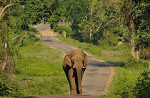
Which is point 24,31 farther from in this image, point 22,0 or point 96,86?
point 96,86

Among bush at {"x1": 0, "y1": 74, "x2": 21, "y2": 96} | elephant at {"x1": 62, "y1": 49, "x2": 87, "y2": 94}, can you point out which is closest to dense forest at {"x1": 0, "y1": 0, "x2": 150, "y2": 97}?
bush at {"x1": 0, "y1": 74, "x2": 21, "y2": 96}

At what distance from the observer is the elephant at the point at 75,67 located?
16.4m

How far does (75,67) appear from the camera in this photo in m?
16.3

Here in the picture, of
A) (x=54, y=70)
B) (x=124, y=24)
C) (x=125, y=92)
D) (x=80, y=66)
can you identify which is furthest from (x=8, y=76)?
(x=124, y=24)

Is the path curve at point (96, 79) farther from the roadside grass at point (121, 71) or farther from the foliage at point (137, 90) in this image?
the foliage at point (137, 90)

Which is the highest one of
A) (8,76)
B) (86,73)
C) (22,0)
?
(22,0)

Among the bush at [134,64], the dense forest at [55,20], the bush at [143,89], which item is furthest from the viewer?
the bush at [134,64]

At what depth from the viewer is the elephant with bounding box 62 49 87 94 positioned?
1639 centimetres

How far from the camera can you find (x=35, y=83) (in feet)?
77.8

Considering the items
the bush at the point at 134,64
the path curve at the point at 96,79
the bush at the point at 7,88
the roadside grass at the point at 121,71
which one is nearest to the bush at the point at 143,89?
the roadside grass at the point at 121,71

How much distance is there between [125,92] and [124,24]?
1758cm

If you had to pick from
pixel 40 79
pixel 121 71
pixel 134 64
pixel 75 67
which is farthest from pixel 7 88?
pixel 134 64

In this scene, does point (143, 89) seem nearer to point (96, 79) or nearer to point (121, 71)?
point (96, 79)

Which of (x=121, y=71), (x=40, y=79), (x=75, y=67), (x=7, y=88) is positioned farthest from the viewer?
(x=121, y=71)
